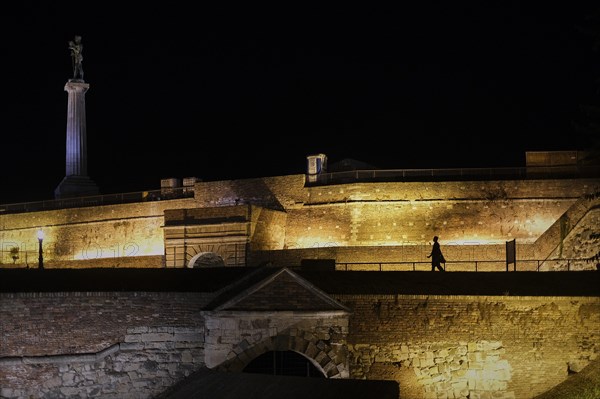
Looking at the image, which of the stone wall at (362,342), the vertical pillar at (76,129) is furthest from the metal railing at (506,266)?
the vertical pillar at (76,129)

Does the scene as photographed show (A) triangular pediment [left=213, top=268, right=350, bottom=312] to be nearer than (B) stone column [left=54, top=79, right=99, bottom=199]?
Yes

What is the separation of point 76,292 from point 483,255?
54.9 feet

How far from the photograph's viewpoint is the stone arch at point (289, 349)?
19.7m

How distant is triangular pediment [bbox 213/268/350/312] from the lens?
19.6 metres

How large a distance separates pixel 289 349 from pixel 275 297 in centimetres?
116

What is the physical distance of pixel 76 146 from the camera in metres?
53.1

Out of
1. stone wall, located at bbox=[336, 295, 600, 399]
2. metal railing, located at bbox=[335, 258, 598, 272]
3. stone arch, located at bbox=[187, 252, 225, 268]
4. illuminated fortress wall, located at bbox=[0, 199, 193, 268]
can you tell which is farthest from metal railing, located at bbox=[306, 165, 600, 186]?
stone wall, located at bbox=[336, 295, 600, 399]

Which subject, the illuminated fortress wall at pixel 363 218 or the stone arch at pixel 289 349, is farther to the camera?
the illuminated fortress wall at pixel 363 218

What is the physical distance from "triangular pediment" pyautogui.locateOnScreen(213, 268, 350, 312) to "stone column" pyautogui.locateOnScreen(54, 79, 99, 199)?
34576 mm

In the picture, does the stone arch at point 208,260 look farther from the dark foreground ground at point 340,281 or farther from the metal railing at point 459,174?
the dark foreground ground at point 340,281

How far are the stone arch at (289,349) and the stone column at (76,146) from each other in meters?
34.6

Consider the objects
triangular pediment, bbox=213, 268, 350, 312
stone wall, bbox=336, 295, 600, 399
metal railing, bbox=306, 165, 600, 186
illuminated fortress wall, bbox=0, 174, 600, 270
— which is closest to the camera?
triangular pediment, bbox=213, 268, 350, 312

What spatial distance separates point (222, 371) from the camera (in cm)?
1941

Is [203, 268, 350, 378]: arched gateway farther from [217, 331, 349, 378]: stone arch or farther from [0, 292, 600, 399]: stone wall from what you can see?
[0, 292, 600, 399]: stone wall
